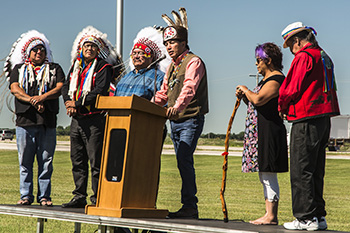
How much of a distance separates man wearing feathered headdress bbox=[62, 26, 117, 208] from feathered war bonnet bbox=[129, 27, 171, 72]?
0.43 m

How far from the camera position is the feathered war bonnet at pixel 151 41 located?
5.79 metres

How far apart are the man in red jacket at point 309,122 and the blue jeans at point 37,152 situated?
2986 millimetres

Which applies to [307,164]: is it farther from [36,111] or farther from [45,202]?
[36,111]

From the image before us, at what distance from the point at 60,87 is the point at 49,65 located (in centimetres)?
34

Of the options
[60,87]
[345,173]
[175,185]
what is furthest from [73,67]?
[345,173]

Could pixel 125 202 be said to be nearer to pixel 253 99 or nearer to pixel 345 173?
pixel 253 99

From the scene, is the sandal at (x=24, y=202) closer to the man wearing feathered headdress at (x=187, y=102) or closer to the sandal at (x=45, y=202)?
the sandal at (x=45, y=202)

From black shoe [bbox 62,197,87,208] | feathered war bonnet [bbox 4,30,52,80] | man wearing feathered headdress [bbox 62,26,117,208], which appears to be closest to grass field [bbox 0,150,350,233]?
black shoe [bbox 62,197,87,208]

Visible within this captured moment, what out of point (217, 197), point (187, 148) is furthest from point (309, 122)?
point (217, 197)

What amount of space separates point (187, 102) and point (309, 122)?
123 cm

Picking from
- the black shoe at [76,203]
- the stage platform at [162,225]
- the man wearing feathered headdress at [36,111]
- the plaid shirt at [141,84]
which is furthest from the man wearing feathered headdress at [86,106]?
the stage platform at [162,225]

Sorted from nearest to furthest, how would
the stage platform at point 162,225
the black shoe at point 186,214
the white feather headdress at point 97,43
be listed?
the stage platform at point 162,225
the black shoe at point 186,214
the white feather headdress at point 97,43

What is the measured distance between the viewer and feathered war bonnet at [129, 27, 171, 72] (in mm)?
5789

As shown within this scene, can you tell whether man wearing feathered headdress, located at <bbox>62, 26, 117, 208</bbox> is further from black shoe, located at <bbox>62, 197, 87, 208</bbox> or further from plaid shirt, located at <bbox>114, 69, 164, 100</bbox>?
plaid shirt, located at <bbox>114, 69, 164, 100</bbox>
